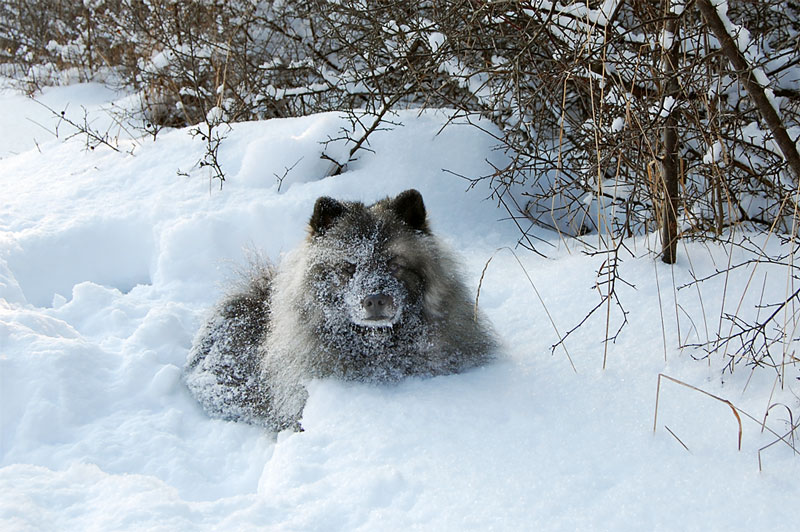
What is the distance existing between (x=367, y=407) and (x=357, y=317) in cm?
56

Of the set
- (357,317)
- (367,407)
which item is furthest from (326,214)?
(367,407)

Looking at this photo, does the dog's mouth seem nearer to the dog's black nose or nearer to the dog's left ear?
the dog's black nose

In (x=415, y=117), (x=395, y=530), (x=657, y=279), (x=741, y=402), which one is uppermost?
(x=415, y=117)

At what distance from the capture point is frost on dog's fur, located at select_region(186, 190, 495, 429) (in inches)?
142

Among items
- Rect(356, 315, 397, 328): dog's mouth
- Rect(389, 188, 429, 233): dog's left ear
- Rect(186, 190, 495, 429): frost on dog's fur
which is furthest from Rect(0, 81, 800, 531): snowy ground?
Rect(389, 188, 429, 233): dog's left ear

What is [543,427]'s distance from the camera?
9.38 ft

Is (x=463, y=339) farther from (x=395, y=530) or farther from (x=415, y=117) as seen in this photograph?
(x=415, y=117)

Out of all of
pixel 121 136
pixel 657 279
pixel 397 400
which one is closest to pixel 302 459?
pixel 397 400

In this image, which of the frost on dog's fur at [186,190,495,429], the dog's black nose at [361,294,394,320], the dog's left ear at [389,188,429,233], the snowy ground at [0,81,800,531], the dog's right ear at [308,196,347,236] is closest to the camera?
the snowy ground at [0,81,800,531]

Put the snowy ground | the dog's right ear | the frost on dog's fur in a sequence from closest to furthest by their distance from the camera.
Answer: the snowy ground, the frost on dog's fur, the dog's right ear

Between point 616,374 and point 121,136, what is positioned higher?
point 121,136

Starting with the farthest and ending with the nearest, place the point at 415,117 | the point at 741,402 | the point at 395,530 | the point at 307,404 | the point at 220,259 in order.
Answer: the point at 415,117
the point at 220,259
the point at 307,404
the point at 741,402
the point at 395,530

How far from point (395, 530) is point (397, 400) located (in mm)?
1032

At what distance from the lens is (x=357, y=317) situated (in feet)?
11.6
